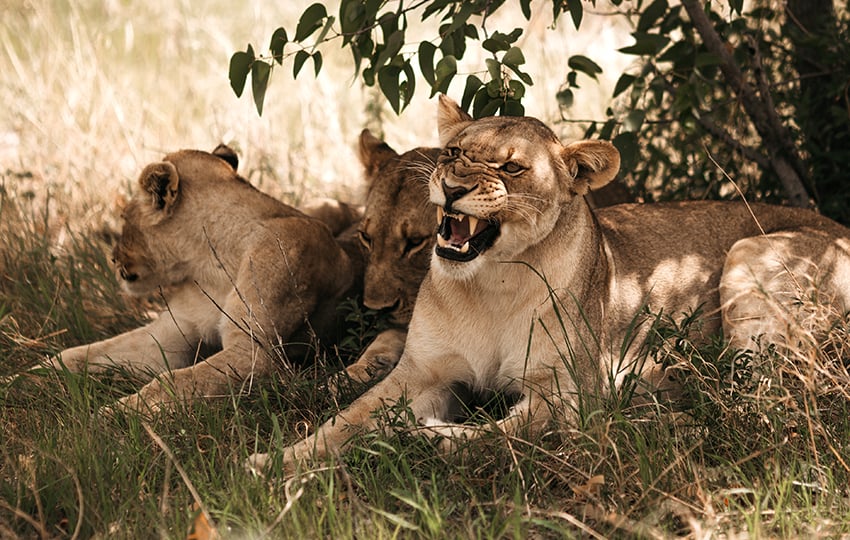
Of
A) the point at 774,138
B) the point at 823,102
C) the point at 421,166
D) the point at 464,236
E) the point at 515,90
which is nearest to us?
the point at 464,236

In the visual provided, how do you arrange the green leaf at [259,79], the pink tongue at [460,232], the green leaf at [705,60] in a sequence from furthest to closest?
1. the green leaf at [705,60]
2. the green leaf at [259,79]
3. the pink tongue at [460,232]

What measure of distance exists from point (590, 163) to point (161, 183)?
1.79m

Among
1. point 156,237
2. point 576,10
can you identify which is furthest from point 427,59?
point 156,237

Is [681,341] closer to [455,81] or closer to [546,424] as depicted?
[546,424]

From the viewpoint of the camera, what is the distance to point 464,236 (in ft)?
11.1

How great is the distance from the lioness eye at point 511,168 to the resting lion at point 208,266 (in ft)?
3.53

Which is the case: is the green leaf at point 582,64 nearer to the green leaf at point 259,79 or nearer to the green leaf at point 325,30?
the green leaf at point 325,30

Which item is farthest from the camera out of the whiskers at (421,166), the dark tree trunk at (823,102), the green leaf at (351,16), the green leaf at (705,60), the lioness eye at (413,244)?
the dark tree trunk at (823,102)

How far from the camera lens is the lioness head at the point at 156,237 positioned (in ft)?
14.4

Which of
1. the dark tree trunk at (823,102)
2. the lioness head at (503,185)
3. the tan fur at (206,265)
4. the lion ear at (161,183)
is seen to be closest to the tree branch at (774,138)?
the dark tree trunk at (823,102)

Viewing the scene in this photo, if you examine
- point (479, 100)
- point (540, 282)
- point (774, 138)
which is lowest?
point (540, 282)

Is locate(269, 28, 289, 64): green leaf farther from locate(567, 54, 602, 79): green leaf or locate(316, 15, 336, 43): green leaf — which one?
locate(567, 54, 602, 79): green leaf

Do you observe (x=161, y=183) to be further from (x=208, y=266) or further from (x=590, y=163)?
(x=590, y=163)

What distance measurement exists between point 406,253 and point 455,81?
13.9 feet
